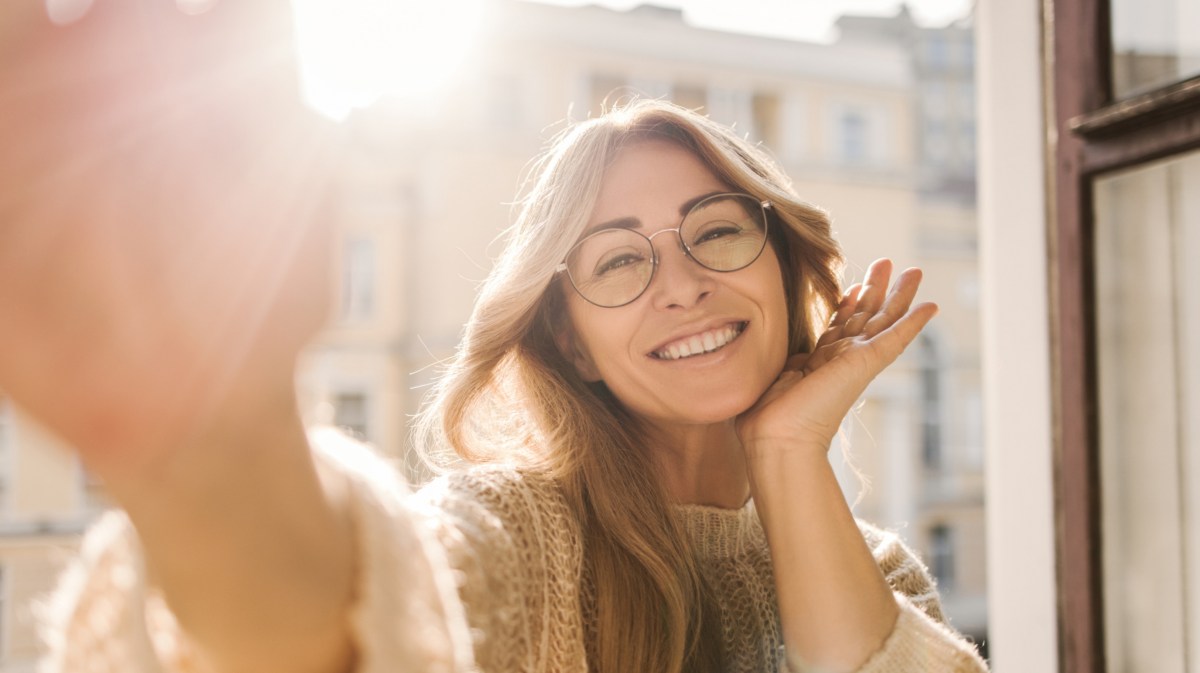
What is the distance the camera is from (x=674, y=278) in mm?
1291

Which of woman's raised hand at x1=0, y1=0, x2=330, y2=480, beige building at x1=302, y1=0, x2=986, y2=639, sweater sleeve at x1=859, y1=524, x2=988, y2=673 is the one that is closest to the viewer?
woman's raised hand at x1=0, y1=0, x2=330, y2=480

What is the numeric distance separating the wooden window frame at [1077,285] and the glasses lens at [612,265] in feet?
1.92

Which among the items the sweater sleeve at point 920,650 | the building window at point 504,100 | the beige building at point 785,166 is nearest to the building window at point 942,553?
the beige building at point 785,166

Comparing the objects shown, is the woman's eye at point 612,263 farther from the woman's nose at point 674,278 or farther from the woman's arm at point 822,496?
the woman's arm at point 822,496

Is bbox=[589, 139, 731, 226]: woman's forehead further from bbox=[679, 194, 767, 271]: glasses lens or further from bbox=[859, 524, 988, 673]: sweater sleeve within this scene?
bbox=[859, 524, 988, 673]: sweater sleeve

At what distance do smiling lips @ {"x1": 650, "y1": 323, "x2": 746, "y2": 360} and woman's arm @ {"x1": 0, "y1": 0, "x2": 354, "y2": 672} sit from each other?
0.94 meters

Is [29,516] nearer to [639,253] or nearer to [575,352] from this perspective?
[575,352]

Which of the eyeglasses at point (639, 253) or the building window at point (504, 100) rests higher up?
the building window at point (504, 100)

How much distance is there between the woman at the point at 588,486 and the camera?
38 cm

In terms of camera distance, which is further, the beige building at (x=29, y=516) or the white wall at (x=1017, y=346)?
the beige building at (x=29, y=516)

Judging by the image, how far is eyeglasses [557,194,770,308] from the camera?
1286mm

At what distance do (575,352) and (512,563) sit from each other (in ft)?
1.83

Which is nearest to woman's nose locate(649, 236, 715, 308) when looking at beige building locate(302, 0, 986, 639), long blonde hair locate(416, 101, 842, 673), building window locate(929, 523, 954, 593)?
long blonde hair locate(416, 101, 842, 673)

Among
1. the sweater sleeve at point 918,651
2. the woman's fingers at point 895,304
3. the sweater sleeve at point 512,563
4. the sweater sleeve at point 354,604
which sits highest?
the woman's fingers at point 895,304
